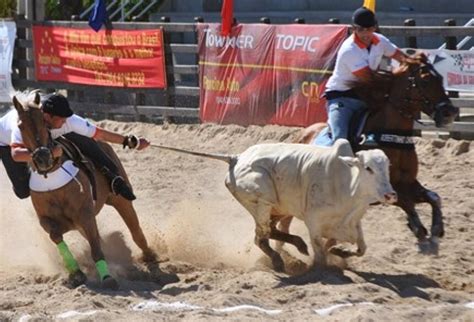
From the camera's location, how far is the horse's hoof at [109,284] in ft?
27.3

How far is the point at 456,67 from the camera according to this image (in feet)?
44.5

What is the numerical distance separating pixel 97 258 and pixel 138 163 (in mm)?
5972

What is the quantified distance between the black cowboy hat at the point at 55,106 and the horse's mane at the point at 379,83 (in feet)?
8.03

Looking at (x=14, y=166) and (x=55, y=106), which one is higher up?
(x=55, y=106)

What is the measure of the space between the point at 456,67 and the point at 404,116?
4326mm

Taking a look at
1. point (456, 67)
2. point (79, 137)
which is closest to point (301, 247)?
point (79, 137)

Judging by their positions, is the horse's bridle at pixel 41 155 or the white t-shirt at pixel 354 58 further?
the white t-shirt at pixel 354 58

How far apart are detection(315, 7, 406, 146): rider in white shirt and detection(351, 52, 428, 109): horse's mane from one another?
42 mm

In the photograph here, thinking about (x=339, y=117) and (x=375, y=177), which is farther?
(x=339, y=117)

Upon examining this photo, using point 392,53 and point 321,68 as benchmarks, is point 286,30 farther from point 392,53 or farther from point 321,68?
point 392,53

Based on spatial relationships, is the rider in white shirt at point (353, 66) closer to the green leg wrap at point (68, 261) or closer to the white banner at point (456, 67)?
the green leg wrap at point (68, 261)

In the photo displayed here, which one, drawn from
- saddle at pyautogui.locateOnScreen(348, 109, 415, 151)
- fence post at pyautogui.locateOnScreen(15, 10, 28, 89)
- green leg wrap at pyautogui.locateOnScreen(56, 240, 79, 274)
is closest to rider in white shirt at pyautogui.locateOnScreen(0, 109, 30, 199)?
green leg wrap at pyautogui.locateOnScreen(56, 240, 79, 274)

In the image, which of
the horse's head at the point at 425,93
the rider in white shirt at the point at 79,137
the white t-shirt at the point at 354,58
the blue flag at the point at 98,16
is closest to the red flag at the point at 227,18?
the blue flag at the point at 98,16

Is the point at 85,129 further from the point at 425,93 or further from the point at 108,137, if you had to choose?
the point at 425,93
